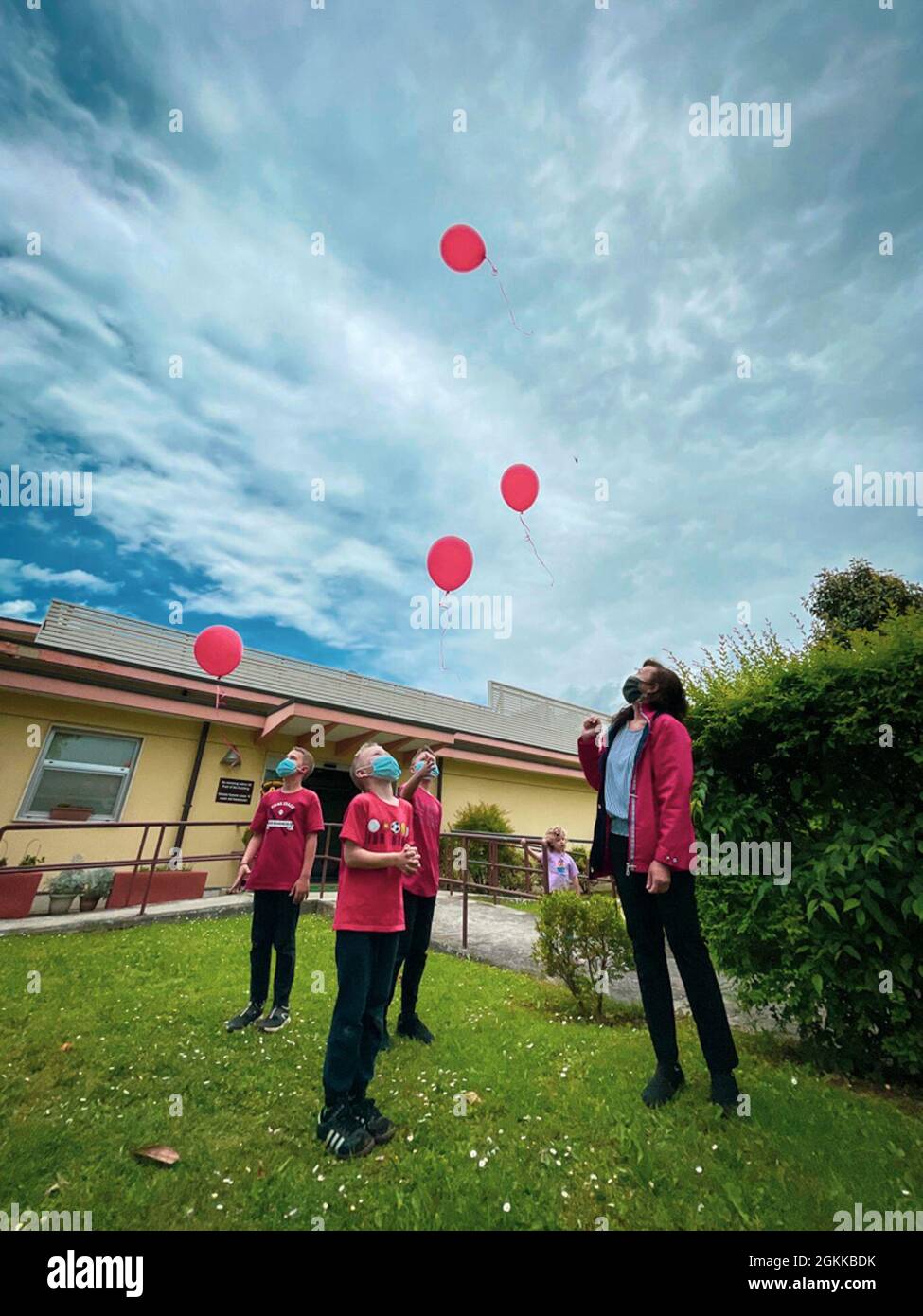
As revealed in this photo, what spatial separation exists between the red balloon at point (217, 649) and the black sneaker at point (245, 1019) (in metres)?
5.92

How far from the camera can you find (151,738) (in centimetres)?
1050

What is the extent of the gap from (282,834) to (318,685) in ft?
34.0

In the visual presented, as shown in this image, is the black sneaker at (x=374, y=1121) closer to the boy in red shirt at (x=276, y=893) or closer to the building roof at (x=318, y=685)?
the boy in red shirt at (x=276, y=893)

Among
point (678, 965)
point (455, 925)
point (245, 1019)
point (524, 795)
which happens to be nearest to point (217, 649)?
point (455, 925)

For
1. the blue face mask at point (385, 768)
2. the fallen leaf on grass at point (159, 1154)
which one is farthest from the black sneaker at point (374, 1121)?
the blue face mask at point (385, 768)

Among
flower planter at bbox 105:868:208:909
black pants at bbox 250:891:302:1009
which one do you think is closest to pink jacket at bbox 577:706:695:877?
black pants at bbox 250:891:302:1009

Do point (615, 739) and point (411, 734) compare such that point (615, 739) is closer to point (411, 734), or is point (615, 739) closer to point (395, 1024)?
point (395, 1024)

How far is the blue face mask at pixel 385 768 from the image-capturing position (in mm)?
2805

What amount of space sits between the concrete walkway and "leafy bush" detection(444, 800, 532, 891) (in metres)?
2.27

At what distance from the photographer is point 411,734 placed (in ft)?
40.4

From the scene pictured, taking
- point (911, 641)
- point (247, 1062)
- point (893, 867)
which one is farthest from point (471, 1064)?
point (911, 641)

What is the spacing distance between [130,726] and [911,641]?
37.9 feet

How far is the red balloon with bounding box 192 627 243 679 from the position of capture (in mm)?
8789

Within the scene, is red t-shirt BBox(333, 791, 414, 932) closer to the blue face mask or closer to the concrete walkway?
the blue face mask
